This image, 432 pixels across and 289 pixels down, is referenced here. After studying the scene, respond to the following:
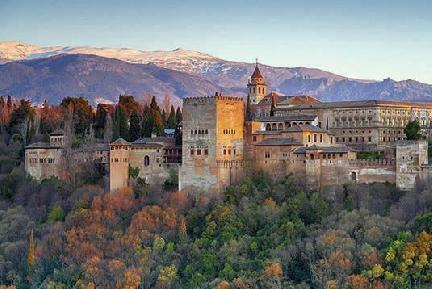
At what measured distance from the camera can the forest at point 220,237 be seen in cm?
2927

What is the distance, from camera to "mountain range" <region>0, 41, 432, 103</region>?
385 ft

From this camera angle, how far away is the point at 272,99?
43.1 m

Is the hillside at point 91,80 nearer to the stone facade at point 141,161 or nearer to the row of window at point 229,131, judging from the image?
the stone facade at point 141,161

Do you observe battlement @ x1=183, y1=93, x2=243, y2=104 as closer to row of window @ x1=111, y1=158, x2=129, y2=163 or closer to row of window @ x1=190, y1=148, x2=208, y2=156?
row of window @ x1=190, y1=148, x2=208, y2=156

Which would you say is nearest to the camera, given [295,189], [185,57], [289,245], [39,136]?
[289,245]

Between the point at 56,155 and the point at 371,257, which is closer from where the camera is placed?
the point at 371,257

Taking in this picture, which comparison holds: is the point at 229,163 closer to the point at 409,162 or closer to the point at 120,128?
the point at 409,162

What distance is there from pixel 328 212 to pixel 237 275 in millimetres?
4677

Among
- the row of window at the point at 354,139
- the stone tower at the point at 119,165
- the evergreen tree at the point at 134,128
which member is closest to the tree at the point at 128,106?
the evergreen tree at the point at 134,128

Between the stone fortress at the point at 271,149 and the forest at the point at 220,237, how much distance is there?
0.65 meters

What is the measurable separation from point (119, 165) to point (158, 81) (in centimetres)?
8721


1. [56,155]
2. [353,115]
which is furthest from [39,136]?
[353,115]

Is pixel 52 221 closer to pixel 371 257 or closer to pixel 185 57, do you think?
pixel 371 257

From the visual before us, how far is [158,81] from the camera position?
124 m
